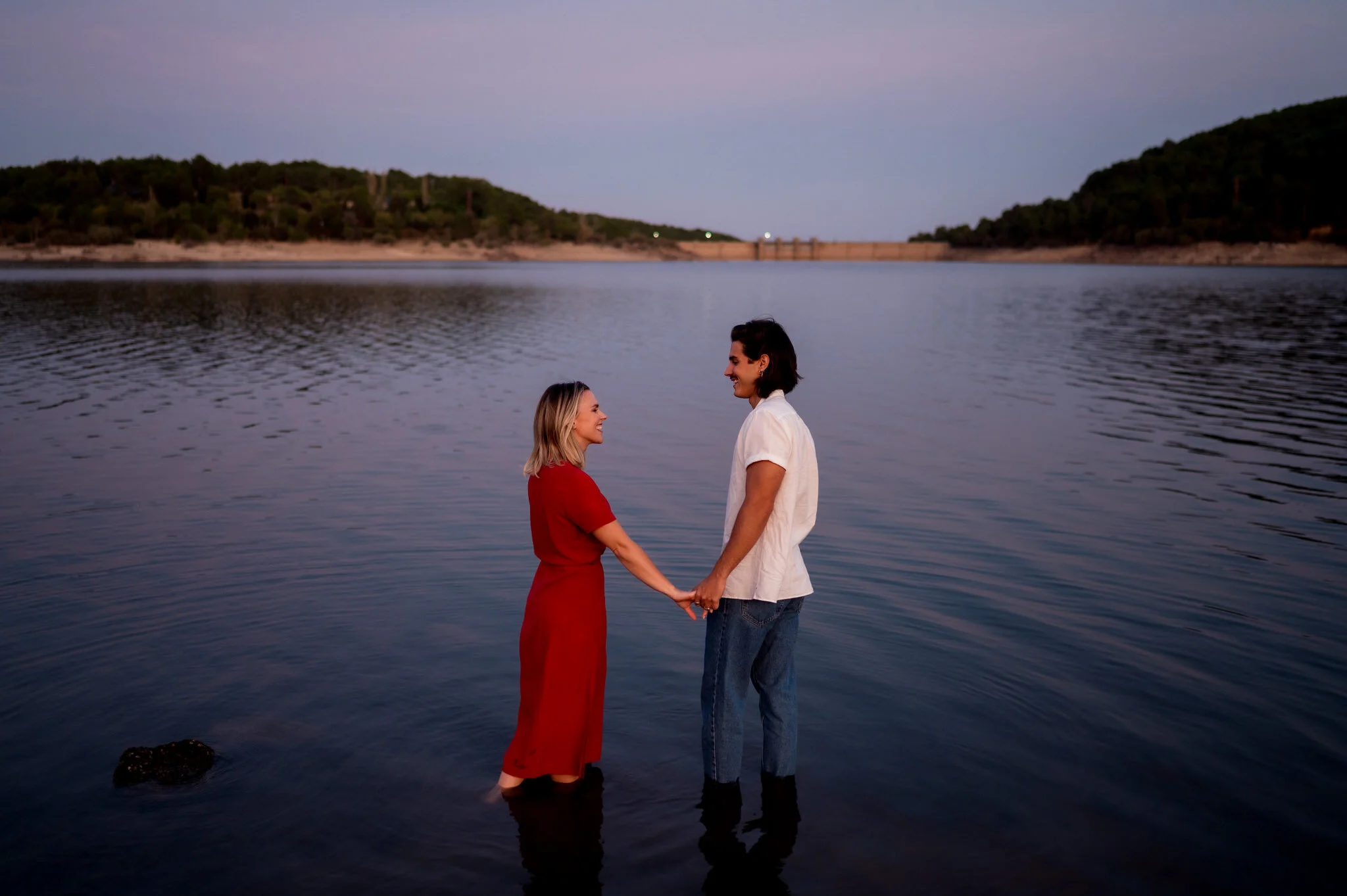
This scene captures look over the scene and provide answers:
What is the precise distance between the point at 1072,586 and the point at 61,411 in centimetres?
1738

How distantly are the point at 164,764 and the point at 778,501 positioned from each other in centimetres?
367

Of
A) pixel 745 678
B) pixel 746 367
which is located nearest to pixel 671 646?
pixel 745 678

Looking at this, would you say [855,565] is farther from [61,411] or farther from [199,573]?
[61,411]

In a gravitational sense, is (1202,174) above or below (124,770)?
above

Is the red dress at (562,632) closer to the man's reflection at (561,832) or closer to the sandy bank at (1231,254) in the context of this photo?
the man's reflection at (561,832)

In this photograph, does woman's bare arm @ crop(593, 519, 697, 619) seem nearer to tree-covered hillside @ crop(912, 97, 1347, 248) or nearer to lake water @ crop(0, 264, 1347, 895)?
lake water @ crop(0, 264, 1347, 895)

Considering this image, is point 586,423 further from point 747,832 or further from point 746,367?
point 747,832

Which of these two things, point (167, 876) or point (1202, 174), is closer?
point (167, 876)

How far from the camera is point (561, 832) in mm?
5438

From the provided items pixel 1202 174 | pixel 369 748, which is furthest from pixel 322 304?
pixel 1202 174

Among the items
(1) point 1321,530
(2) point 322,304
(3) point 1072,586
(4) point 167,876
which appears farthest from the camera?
(2) point 322,304

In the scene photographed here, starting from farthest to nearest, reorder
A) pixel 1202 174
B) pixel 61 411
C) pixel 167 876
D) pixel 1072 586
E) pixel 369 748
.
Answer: pixel 1202 174 → pixel 61 411 → pixel 1072 586 → pixel 369 748 → pixel 167 876

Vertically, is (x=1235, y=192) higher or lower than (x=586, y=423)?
higher

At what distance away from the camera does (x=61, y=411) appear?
62.9 ft
